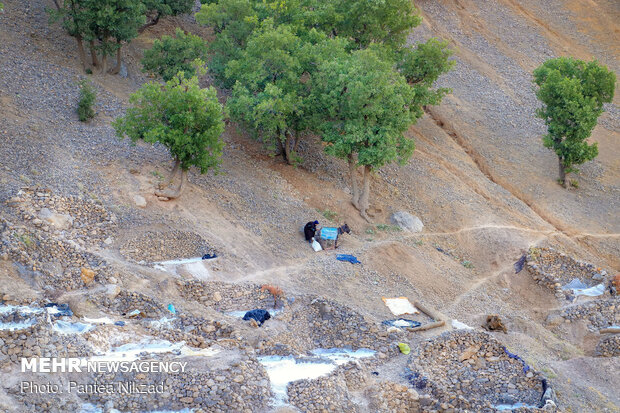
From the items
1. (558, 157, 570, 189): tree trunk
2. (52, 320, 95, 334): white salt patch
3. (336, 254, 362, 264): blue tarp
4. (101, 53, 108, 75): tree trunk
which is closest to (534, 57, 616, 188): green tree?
(558, 157, 570, 189): tree trunk

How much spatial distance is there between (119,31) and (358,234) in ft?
43.3

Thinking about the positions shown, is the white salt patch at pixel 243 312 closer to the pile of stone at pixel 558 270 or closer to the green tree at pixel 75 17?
the pile of stone at pixel 558 270

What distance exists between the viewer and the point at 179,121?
2100cm

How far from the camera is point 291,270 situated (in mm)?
20328

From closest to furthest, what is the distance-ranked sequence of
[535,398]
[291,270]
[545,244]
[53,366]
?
[53,366] < [535,398] < [291,270] < [545,244]

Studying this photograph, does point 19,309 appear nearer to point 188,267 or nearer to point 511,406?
point 188,267

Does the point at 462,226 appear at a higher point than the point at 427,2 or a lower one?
lower

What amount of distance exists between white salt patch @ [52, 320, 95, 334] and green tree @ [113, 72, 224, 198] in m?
7.77

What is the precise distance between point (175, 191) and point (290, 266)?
186 inches

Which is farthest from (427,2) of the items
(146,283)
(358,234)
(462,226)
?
(146,283)

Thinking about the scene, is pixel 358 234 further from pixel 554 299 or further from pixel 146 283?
pixel 146 283

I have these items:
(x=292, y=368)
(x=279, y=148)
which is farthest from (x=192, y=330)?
(x=279, y=148)

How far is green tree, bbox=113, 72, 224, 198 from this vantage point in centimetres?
2088

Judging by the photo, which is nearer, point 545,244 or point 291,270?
point 291,270
